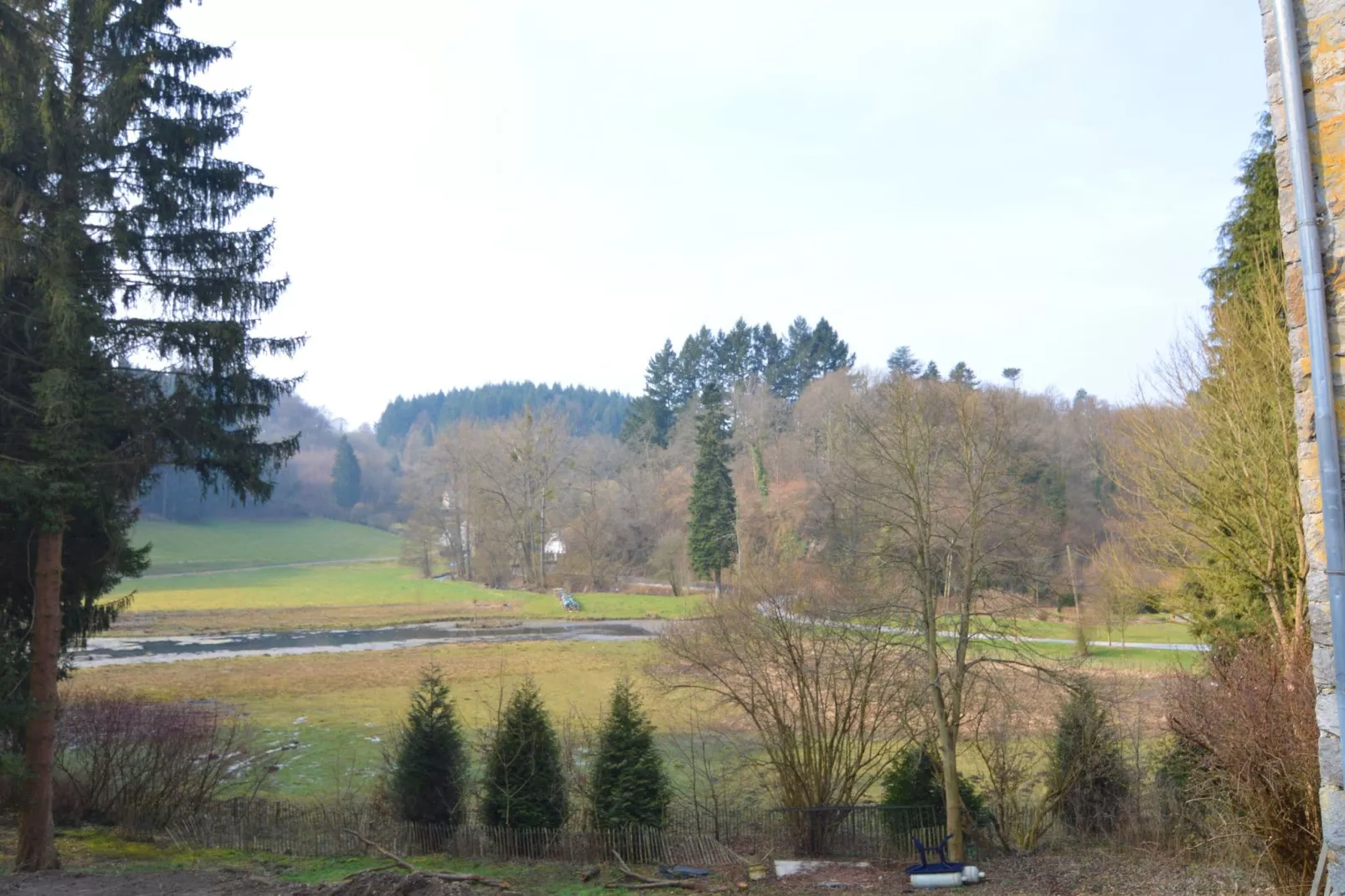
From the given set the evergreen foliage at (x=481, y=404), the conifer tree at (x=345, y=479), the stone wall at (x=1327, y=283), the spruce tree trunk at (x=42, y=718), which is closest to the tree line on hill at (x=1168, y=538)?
the stone wall at (x=1327, y=283)

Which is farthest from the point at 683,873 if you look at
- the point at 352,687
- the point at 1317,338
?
the point at 352,687

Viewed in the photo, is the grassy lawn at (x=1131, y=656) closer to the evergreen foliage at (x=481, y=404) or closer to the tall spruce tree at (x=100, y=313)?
the tall spruce tree at (x=100, y=313)

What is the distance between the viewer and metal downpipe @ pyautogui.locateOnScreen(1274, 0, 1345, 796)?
467 centimetres

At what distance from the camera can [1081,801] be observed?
49.6 feet

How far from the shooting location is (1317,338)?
4.79m

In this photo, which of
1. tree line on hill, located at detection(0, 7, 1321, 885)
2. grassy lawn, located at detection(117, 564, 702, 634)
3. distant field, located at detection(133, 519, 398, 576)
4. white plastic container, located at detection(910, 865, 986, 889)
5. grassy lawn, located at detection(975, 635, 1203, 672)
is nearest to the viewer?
tree line on hill, located at detection(0, 7, 1321, 885)

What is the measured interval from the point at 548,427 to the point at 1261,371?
51752 mm

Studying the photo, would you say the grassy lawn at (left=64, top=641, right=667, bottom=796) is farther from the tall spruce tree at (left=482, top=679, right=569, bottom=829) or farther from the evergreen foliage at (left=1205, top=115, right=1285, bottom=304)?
the evergreen foliage at (left=1205, top=115, right=1285, bottom=304)

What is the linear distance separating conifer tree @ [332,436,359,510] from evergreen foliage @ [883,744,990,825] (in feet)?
369

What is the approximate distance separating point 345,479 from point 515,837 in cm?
11175

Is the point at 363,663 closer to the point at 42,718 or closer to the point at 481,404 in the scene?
the point at 42,718

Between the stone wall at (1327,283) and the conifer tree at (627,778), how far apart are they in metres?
11.2

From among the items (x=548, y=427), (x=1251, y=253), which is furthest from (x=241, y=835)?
(x=548, y=427)

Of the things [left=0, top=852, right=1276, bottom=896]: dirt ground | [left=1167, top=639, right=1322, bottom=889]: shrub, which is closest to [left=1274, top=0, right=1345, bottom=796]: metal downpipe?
[left=1167, top=639, right=1322, bottom=889]: shrub
